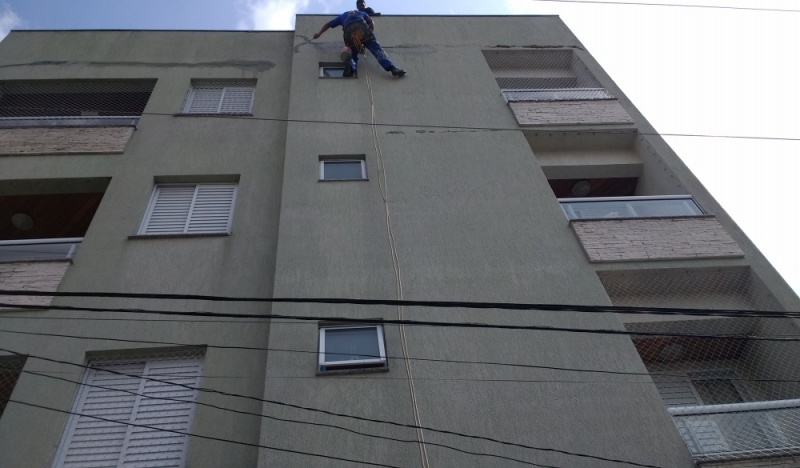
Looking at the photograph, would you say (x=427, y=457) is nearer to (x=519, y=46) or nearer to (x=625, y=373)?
(x=625, y=373)

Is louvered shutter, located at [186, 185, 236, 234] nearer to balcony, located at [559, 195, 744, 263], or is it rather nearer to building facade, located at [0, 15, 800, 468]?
building facade, located at [0, 15, 800, 468]

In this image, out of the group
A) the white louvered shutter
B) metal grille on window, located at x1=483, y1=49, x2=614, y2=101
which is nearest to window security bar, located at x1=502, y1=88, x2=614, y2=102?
metal grille on window, located at x1=483, y1=49, x2=614, y2=101

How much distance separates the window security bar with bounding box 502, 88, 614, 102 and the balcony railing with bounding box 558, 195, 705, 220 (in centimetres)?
306

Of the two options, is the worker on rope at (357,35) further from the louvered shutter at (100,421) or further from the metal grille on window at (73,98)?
the louvered shutter at (100,421)

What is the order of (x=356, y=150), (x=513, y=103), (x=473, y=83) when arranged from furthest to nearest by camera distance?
(x=473, y=83) < (x=513, y=103) < (x=356, y=150)

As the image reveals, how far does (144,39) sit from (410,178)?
799 cm

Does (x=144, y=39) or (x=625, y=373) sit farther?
(x=144, y=39)

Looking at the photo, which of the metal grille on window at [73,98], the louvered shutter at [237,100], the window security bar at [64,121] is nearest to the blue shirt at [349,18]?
the louvered shutter at [237,100]

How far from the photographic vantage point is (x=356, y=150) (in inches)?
368

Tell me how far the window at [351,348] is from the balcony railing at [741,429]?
3118mm

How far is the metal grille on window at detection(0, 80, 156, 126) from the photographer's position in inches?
442

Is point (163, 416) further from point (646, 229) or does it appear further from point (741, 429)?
point (646, 229)

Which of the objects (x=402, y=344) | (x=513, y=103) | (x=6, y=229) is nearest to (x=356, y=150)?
(x=513, y=103)

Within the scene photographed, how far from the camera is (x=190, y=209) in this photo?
870 cm
